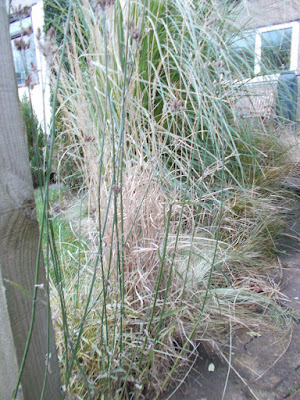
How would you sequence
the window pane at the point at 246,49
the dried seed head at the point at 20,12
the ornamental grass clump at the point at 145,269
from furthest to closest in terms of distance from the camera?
the window pane at the point at 246,49 → the ornamental grass clump at the point at 145,269 → the dried seed head at the point at 20,12

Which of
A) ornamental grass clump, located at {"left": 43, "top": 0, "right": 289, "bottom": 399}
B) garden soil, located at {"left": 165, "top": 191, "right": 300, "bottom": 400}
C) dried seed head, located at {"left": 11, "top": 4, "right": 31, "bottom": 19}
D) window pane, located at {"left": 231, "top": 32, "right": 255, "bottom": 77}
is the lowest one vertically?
garden soil, located at {"left": 165, "top": 191, "right": 300, "bottom": 400}

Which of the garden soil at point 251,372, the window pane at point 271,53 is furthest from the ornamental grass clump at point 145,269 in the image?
the window pane at point 271,53

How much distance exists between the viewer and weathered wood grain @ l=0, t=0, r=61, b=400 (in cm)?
59

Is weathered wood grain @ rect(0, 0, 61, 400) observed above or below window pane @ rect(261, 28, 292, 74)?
below

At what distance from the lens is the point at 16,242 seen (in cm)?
64

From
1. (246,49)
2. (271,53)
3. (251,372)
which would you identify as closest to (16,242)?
(251,372)

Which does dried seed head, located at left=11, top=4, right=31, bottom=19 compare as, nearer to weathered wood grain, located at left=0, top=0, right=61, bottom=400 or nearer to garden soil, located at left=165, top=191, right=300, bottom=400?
weathered wood grain, located at left=0, top=0, right=61, bottom=400

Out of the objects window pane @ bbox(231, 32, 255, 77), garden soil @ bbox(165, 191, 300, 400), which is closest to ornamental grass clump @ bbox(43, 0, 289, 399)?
garden soil @ bbox(165, 191, 300, 400)

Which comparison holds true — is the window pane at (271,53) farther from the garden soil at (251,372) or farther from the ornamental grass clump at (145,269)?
the garden soil at (251,372)

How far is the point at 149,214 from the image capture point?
1.40 m

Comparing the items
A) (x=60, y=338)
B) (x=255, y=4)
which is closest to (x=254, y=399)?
(x=60, y=338)

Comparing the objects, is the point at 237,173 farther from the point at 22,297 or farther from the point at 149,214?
the point at 22,297

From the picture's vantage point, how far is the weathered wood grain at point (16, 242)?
592mm

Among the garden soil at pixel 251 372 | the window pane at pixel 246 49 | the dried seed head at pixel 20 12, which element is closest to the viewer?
the dried seed head at pixel 20 12
